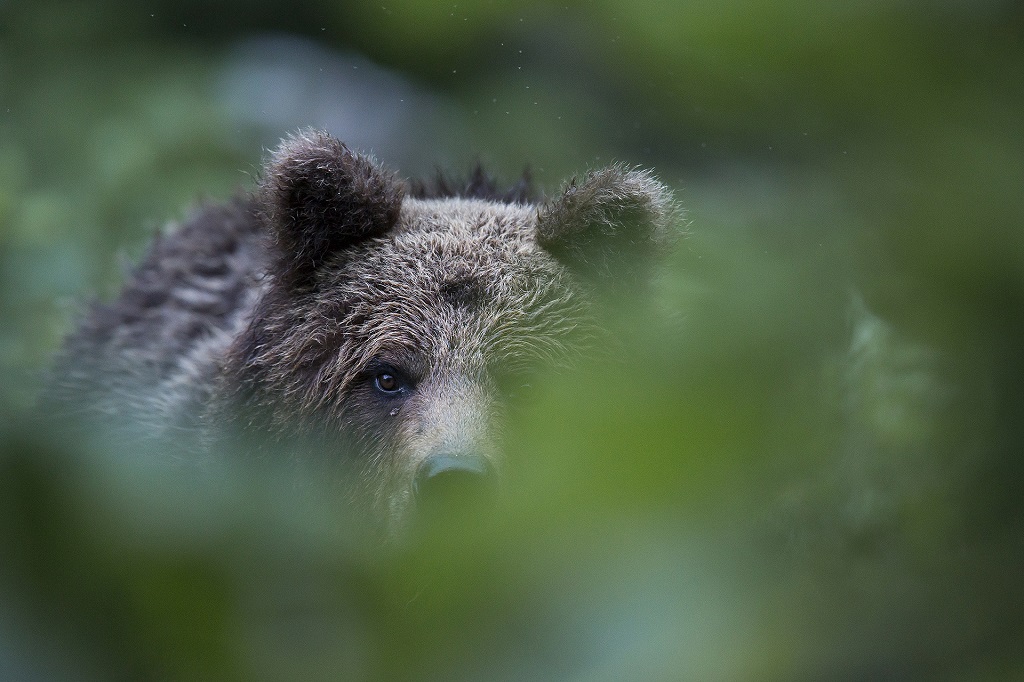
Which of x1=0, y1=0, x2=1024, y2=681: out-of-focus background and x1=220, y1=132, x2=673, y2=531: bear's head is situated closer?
x1=0, y1=0, x2=1024, y2=681: out-of-focus background

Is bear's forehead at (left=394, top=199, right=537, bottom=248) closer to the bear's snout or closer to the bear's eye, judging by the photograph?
the bear's eye

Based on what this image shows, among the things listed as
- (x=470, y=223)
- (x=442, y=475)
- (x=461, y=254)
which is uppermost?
(x=470, y=223)

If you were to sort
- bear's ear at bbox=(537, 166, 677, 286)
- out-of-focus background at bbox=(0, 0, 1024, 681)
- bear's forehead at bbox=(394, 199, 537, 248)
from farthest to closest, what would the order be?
bear's forehead at bbox=(394, 199, 537, 248), bear's ear at bbox=(537, 166, 677, 286), out-of-focus background at bbox=(0, 0, 1024, 681)

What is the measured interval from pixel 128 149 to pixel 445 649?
230 inches

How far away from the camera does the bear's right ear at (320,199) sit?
3156 mm

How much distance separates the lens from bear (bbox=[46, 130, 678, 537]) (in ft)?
9.59

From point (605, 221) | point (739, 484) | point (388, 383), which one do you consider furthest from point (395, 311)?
point (739, 484)

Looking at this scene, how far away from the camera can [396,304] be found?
3256mm

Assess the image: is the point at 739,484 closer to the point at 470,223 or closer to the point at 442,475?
the point at 442,475

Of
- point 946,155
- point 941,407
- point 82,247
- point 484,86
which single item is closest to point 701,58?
point 946,155

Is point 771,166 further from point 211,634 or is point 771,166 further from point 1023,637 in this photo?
point 211,634

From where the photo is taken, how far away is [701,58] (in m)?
0.72

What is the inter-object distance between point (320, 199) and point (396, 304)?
0.41 m

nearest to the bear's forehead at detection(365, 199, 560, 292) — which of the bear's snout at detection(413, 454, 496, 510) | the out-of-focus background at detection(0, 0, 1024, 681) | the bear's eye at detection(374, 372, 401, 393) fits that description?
the bear's eye at detection(374, 372, 401, 393)
